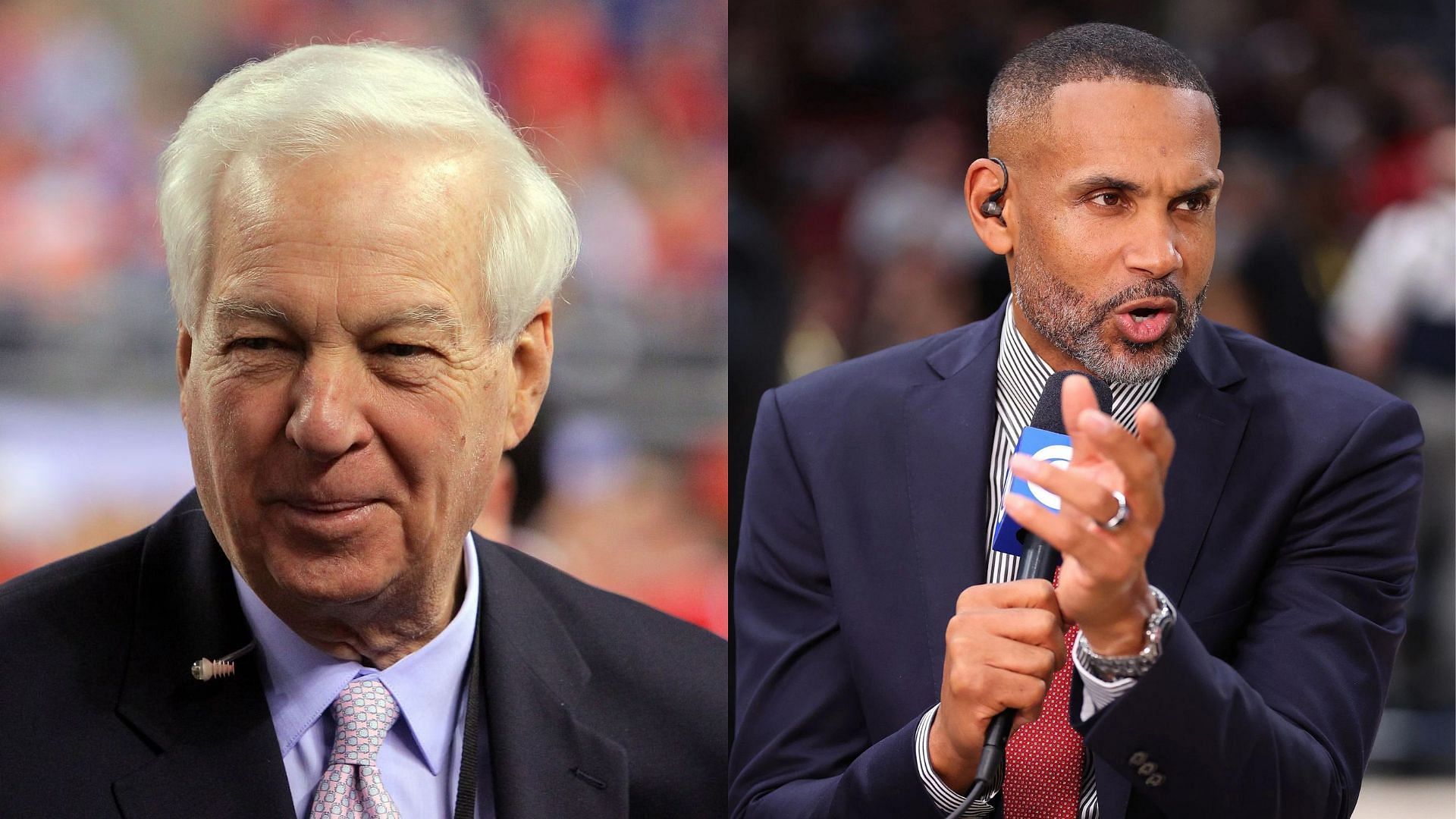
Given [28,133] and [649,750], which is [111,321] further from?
[649,750]

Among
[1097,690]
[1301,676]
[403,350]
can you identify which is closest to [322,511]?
[403,350]

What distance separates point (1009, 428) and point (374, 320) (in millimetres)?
787

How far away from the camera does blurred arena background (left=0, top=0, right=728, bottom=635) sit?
2.04 metres

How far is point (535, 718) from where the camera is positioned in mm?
1823

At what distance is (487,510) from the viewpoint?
85.0 inches

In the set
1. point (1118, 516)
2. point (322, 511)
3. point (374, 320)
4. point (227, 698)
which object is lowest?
point (227, 698)

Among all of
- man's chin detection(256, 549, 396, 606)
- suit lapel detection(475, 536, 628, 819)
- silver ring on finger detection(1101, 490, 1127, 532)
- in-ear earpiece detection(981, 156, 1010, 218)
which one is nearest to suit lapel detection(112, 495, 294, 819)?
man's chin detection(256, 549, 396, 606)

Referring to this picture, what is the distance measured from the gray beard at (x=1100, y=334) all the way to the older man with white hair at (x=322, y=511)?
65cm

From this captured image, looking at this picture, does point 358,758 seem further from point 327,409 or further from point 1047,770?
point 1047,770

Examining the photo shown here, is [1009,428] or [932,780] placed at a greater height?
[1009,428]

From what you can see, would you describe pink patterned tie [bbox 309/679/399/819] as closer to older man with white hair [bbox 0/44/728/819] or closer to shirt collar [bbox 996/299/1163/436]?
older man with white hair [bbox 0/44/728/819]

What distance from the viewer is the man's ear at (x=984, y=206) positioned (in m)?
1.83

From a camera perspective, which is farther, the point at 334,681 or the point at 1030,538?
the point at 334,681

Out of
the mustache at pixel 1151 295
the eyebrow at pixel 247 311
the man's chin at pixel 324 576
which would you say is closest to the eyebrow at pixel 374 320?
the eyebrow at pixel 247 311
